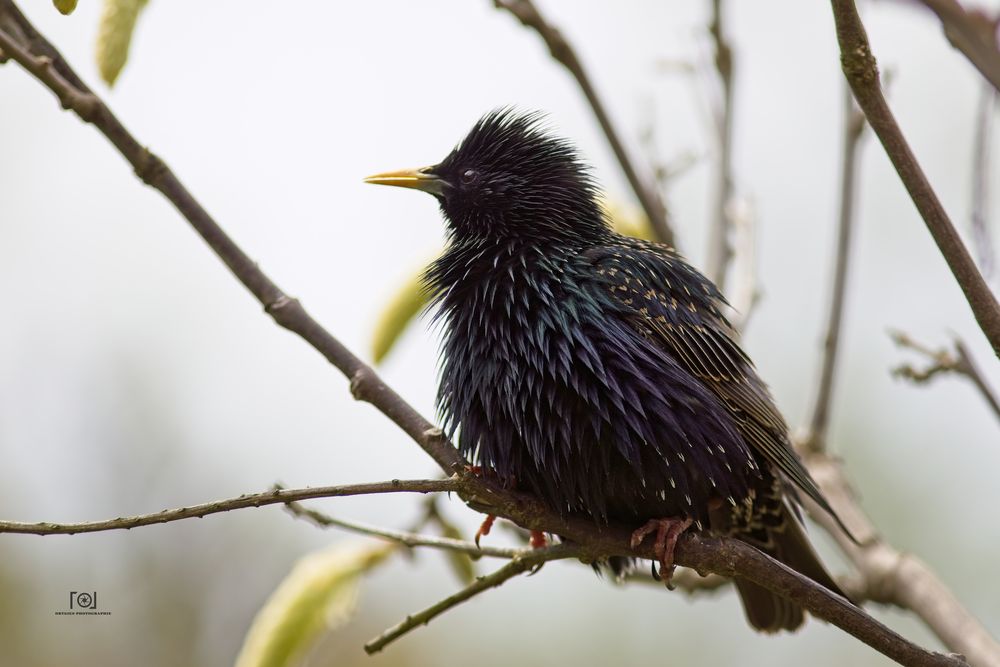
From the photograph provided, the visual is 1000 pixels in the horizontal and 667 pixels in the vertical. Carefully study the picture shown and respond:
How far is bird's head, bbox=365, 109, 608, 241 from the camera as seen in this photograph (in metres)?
4.52

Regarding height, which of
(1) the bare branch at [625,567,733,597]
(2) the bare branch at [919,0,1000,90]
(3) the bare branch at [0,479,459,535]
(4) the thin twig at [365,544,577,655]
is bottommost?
(4) the thin twig at [365,544,577,655]

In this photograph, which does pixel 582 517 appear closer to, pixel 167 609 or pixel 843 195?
pixel 843 195

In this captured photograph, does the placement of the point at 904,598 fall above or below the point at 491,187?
below

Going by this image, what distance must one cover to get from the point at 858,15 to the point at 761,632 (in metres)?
2.91

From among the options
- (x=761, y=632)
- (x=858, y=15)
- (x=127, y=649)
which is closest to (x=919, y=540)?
(x=761, y=632)

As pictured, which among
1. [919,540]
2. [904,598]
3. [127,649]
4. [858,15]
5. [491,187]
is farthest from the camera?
[919,540]

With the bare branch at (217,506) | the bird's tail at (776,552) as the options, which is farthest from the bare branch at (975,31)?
the bird's tail at (776,552)

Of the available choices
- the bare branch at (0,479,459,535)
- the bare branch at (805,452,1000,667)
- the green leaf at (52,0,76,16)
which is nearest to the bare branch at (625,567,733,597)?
the bare branch at (805,452,1000,667)

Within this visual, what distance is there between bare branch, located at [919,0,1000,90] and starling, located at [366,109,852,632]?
1.85m

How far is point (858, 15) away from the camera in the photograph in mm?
2789

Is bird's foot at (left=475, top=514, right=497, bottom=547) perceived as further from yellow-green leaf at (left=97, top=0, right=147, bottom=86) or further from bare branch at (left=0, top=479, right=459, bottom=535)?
yellow-green leaf at (left=97, top=0, right=147, bottom=86)

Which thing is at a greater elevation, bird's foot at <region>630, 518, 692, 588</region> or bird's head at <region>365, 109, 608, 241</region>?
bird's head at <region>365, 109, 608, 241</region>

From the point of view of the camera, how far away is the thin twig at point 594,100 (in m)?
4.47

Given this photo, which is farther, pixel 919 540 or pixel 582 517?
pixel 919 540
